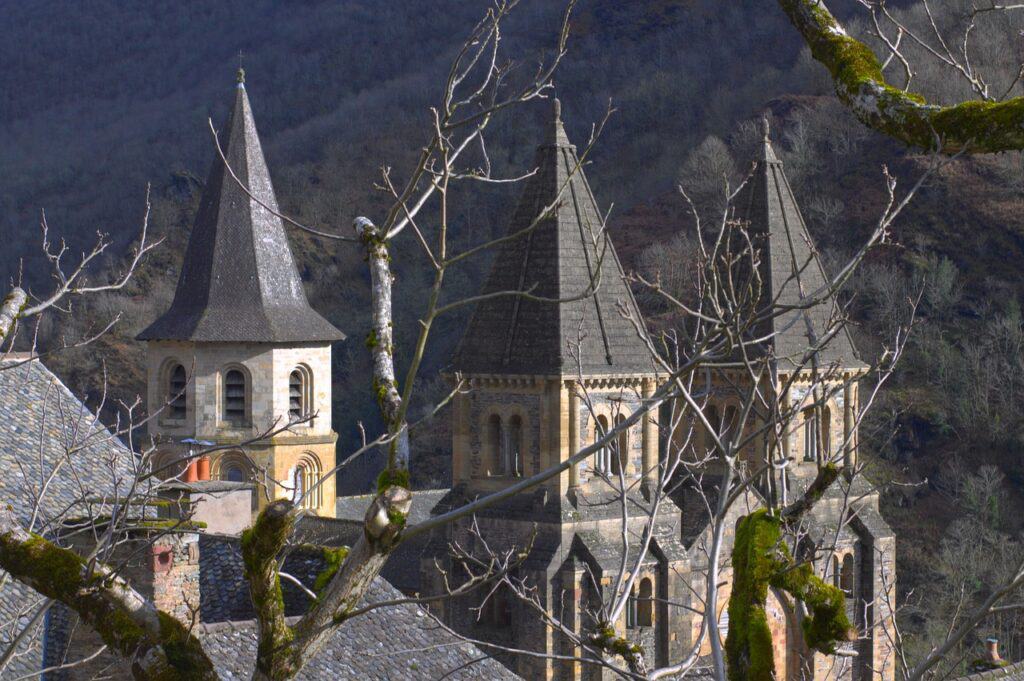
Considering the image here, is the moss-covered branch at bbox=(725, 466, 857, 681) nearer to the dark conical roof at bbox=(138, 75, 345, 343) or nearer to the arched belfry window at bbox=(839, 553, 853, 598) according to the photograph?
the arched belfry window at bbox=(839, 553, 853, 598)

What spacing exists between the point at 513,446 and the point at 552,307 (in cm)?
221

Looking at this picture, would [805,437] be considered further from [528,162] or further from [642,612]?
[528,162]

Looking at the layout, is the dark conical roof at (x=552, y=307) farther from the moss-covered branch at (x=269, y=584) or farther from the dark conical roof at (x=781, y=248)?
Answer: the moss-covered branch at (x=269, y=584)

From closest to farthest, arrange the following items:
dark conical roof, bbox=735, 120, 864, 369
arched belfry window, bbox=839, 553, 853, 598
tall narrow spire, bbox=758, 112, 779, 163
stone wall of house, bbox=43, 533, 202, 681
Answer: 1. stone wall of house, bbox=43, 533, 202, 681
2. dark conical roof, bbox=735, 120, 864, 369
3. arched belfry window, bbox=839, 553, 853, 598
4. tall narrow spire, bbox=758, 112, 779, 163

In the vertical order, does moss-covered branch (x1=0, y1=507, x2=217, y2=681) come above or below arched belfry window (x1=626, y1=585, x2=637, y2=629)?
above

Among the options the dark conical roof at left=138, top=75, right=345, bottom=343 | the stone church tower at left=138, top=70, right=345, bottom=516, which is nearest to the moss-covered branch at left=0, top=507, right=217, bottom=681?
the stone church tower at left=138, top=70, right=345, bottom=516

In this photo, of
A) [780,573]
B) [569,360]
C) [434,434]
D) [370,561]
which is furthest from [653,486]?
[434,434]

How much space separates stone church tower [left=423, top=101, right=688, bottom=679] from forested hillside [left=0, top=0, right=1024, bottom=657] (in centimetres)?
488

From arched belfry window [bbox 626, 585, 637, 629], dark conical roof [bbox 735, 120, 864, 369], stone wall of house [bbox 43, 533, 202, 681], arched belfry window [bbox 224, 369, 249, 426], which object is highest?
dark conical roof [bbox 735, 120, 864, 369]

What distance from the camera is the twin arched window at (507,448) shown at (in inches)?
1112

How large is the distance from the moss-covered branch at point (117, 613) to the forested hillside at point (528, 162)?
19184mm

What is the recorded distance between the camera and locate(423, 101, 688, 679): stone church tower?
27188 millimetres

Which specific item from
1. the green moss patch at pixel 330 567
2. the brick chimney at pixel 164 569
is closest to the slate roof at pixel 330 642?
the brick chimney at pixel 164 569

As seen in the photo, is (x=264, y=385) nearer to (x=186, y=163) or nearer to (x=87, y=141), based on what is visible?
(x=186, y=163)
